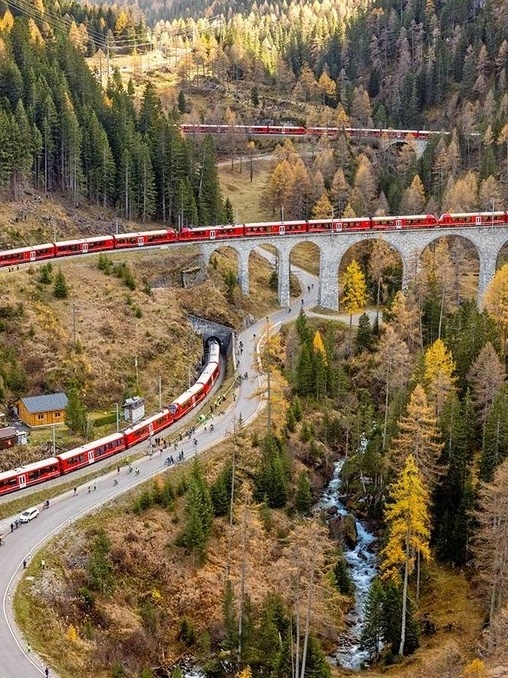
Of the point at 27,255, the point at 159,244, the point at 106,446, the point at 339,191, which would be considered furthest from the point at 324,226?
the point at 106,446

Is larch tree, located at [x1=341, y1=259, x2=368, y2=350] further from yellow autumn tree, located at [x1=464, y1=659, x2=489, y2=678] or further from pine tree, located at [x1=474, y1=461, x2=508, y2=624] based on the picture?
yellow autumn tree, located at [x1=464, y1=659, x2=489, y2=678]

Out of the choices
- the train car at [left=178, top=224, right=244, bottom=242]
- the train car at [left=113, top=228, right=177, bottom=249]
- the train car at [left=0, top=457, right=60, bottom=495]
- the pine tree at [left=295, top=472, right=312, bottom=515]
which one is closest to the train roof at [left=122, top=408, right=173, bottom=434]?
the train car at [left=0, top=457, right=60, bottom=495]

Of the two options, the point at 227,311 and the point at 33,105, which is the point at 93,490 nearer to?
the point at 227,311

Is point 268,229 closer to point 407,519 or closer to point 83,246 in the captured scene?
point 83,246

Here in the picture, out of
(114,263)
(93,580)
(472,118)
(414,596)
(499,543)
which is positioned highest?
(472,118)

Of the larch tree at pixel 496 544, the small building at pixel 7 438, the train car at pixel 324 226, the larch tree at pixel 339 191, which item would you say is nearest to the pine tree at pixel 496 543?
the larch tree at pixel 496 544

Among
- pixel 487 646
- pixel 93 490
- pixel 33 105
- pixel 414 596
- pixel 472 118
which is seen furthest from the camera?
pixel 472 118

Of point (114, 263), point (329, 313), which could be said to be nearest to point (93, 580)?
point (114, 263)

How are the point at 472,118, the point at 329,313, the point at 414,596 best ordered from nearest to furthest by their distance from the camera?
the point at 414,596
the point at 329,313
the point at 472,118
